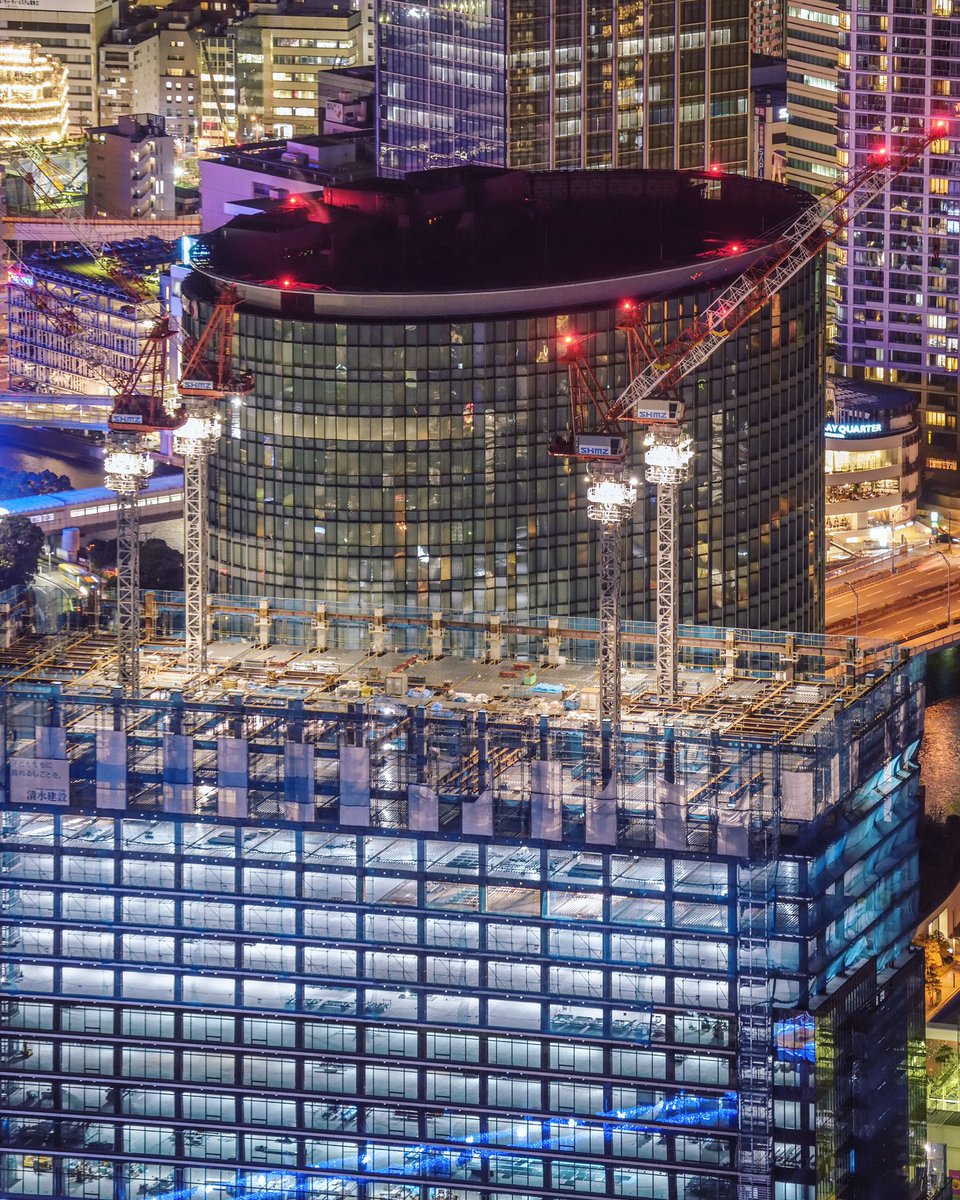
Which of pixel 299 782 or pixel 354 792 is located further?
pixel 299 782

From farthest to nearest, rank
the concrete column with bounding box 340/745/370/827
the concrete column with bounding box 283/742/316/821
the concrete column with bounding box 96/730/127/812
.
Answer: the concrete column with bounding box 96/730/127/812
the concrete column with bounding box 283/742/316/821
the concrete column with bounding box 340/745/370/827

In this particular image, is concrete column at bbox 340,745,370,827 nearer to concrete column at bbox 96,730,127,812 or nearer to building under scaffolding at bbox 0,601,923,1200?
building under scaffolding at bbox 0,601,923,1200

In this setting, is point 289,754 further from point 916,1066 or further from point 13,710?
point 916,1066

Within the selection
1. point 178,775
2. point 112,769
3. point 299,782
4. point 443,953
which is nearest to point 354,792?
point 299,782

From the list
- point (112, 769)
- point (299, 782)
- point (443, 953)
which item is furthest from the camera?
point (112, 769)

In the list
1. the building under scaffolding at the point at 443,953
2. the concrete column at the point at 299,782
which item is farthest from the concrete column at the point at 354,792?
the concrete column at the point at 299,782

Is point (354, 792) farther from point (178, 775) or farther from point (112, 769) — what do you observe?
point (112, 769)

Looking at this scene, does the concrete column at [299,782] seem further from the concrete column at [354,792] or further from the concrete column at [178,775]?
the concrete column at [178,775]

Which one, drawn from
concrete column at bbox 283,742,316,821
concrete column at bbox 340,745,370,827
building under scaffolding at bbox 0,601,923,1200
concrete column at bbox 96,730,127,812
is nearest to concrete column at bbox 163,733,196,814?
building under scaffolding at bbox 0,601,923,1200
